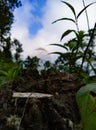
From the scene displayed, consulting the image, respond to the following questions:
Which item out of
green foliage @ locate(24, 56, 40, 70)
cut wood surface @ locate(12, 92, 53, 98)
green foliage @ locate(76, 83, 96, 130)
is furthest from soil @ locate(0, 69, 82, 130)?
green foliage @ locate(24, 56, 40, 70)

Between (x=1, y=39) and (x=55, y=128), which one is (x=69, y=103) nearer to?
(x=55, y=128)

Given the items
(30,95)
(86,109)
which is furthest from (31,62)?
(86,109)

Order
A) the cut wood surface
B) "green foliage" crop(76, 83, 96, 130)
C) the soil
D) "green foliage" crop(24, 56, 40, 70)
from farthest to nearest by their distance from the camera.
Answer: "green foliage" crop(24, 56, 40, 70)
the cut wood surface
the soil
"green foliage" crop(76, 83, 96, 130)

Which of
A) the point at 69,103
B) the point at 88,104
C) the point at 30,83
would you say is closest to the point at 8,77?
the point at 30,83

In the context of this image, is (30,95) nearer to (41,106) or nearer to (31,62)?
(41,106)

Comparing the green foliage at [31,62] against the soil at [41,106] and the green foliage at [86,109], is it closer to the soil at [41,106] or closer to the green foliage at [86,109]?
the soil at [41,106]

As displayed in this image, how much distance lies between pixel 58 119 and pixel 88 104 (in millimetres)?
909

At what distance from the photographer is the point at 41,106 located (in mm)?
2133

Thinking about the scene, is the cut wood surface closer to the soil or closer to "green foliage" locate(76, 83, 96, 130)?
the soil

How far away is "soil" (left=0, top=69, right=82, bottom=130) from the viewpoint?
6.70ft

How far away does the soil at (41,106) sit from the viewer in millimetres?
2043

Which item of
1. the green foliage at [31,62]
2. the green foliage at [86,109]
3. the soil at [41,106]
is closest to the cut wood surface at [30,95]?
the soil at [41,106]

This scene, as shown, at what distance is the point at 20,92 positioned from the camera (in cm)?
238

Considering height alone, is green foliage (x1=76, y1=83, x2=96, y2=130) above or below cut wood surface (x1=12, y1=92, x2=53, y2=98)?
below
